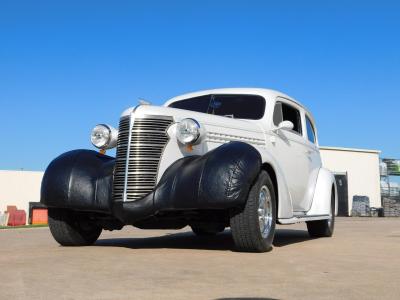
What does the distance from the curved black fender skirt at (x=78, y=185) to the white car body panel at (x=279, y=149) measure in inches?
28.2

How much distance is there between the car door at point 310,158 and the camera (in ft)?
26.5

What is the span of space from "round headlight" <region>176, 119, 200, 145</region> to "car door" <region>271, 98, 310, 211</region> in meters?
1.61

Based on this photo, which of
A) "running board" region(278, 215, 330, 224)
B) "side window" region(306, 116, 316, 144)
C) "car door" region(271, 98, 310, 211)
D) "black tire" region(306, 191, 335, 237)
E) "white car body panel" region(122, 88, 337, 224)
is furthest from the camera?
"side window" region(306, 116, 316, 144)

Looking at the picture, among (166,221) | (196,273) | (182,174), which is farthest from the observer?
(166,221)

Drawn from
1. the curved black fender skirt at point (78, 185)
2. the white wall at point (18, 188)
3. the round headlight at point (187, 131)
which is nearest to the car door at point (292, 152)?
the round headlight at point (187, 131)

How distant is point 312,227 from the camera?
8.95 metres

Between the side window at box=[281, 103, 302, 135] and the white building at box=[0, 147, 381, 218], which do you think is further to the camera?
the white building at box=[0, 147, 381, 218]

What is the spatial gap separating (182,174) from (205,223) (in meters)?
0.95

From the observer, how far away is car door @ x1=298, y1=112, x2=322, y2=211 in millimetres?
8068

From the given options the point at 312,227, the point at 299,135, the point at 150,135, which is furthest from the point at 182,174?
the point at 312,227

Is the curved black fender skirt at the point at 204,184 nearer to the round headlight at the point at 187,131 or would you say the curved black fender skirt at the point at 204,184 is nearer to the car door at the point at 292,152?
the round headlight at the point at 187,131

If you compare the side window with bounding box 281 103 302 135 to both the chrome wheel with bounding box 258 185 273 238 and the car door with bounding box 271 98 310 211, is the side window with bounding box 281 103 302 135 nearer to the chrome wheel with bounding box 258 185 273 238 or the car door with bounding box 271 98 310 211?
the car door with bounding box 271 98 310 211

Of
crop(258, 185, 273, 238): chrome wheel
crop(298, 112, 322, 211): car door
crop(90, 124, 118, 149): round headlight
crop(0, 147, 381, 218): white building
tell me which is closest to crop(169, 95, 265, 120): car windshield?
crop(90, 124, 118, 149): round headlight

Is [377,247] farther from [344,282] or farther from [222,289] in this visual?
→ [222,289]
